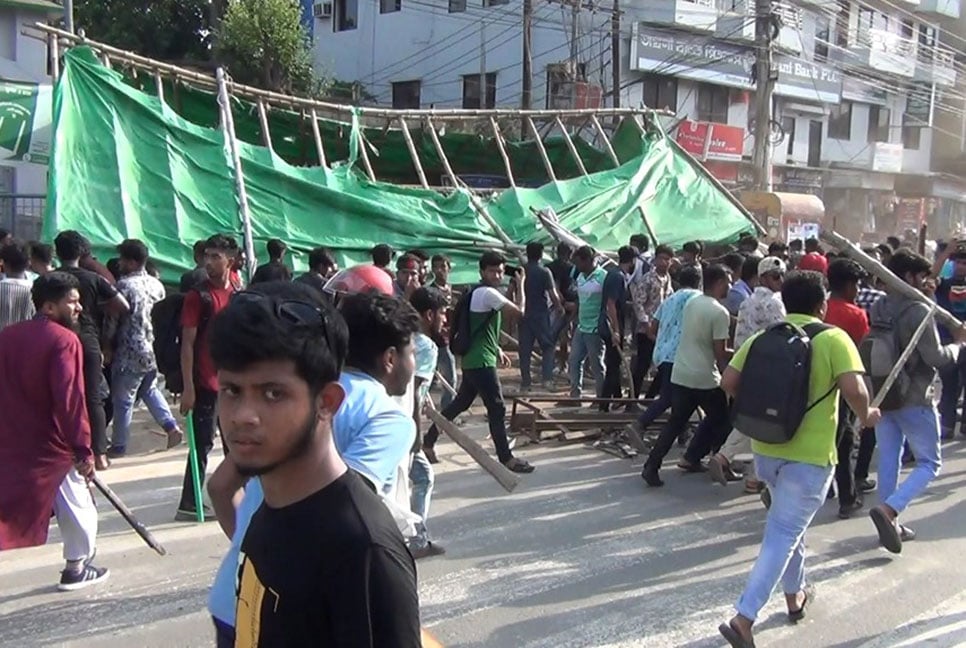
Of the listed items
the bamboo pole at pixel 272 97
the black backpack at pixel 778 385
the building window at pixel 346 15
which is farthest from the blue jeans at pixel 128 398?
the building window at pixel 346 15

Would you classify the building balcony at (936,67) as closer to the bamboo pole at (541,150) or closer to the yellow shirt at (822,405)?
the bamboo pole at (541,150)

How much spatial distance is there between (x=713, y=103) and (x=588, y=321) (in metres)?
22.1

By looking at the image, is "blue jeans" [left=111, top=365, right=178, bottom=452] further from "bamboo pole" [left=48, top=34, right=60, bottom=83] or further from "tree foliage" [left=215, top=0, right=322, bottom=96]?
"tree foliage" [left=215, top=0, right=322, bottom=96]

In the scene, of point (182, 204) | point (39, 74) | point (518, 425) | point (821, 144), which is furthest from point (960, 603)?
point (821, 144)

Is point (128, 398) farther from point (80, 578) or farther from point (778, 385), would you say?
point (778, 385)

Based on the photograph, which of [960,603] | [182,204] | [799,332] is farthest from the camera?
[182,204]

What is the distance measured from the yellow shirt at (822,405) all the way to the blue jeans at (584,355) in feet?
18.5

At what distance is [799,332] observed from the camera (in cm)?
457

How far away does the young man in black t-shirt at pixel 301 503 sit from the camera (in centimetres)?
165

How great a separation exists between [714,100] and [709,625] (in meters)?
27.6

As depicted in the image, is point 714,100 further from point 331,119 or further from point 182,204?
point 182,204

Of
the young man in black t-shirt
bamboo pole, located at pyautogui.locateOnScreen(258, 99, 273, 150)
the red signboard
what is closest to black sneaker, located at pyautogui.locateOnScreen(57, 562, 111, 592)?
the young man in black t-shirt

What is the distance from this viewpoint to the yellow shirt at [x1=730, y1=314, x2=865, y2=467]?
4.48m

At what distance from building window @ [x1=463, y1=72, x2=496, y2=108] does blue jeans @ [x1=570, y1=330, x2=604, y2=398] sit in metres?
→ 19.5
